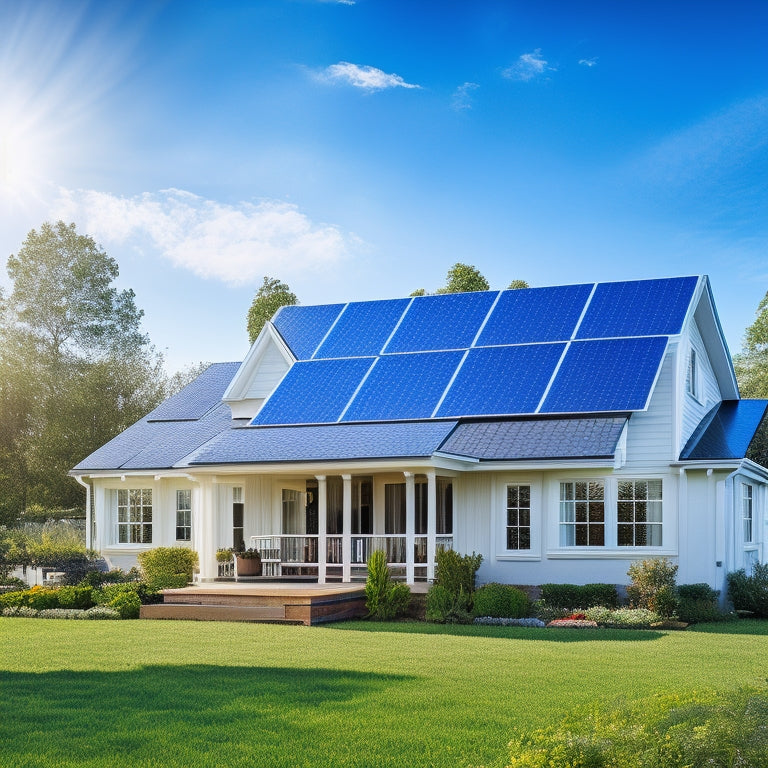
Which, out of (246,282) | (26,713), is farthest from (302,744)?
(246,282)

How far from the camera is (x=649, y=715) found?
6.20 meters

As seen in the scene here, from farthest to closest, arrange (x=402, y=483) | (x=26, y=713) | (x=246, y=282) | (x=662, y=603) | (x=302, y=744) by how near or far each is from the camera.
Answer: (x=246, y=282) < (x=402, y=483) < (x=662, y=603) < (x=26, y=713) < (x=302, y=744)

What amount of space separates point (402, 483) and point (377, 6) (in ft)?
33.9

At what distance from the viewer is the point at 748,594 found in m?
20.0

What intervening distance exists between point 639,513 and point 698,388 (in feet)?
14.8

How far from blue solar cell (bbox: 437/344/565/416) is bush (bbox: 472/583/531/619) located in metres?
4.49

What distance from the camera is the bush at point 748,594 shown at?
1998 centimetres

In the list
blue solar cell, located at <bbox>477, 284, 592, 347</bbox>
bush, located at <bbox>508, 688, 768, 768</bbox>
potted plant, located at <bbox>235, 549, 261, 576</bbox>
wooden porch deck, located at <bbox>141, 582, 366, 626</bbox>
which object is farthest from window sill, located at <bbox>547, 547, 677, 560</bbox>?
bush, located at <bbox>508, 688, 768, 768</bbox>

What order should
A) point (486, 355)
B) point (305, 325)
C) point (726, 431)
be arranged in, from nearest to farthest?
point (726, 431)
point (486, 355)
point (305, 325)

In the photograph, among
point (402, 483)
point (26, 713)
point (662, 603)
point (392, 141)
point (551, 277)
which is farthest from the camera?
point (551, 277)

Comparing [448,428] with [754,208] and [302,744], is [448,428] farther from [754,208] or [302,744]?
[754,208]

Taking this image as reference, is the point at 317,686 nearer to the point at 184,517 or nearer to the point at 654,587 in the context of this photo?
the point at 654,587

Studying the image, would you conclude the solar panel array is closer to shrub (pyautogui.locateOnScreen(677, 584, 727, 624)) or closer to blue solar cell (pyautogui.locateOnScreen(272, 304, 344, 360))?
blue solar cell (pyautogui.locateOnScreen(272, 304, 344, 360))

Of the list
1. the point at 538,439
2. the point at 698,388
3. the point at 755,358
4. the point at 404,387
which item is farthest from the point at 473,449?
the point at 755,358
